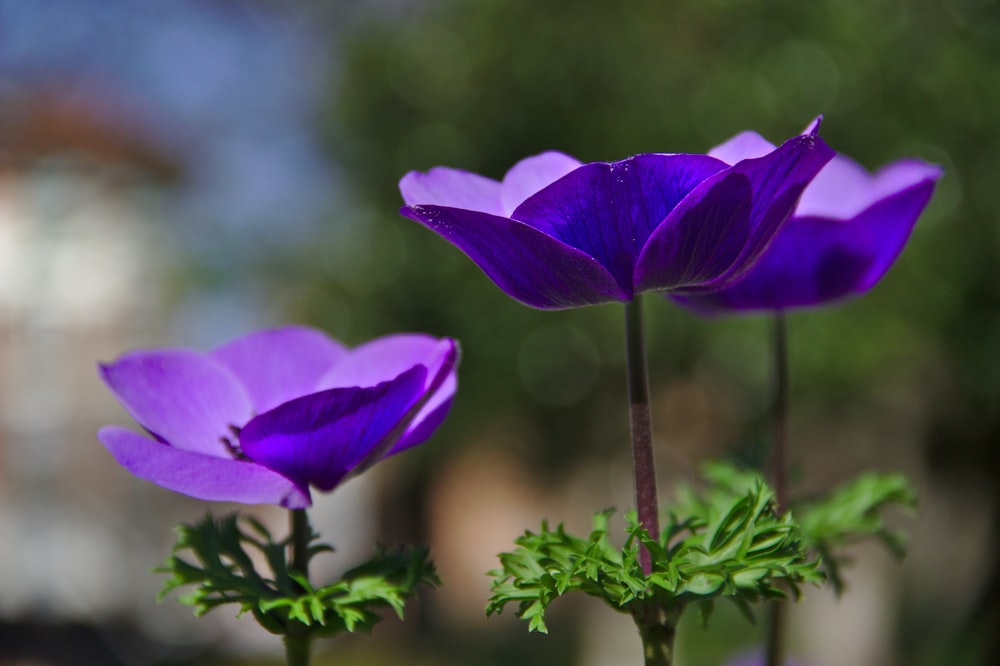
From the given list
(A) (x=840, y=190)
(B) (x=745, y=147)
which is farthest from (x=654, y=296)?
(B) (x=745, y=147)

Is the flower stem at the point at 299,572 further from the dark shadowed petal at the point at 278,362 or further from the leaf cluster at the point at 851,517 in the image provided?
the leaf cluster at the point at 851,517

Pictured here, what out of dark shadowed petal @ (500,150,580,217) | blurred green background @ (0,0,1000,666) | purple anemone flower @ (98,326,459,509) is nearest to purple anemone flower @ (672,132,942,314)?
dark shadowed petal @ (500,150,580,217)

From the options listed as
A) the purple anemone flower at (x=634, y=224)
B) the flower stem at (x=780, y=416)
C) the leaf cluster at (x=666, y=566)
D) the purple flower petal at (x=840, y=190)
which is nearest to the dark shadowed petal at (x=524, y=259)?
the purple anemone flower at (x=634, y=224)

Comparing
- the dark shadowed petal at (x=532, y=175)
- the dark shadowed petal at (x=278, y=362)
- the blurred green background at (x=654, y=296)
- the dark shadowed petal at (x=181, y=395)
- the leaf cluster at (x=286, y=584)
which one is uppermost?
the blurred green background at (x=654, y=296)

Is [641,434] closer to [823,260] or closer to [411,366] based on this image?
[411,366]

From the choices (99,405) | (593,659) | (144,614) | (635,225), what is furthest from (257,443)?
(99,405)

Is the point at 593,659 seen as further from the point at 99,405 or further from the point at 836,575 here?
the point at 99,405
